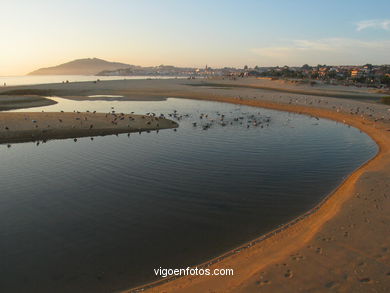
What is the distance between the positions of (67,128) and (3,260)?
23.1 m

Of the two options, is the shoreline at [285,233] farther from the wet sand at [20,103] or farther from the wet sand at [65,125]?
the wet sand at [20,103]

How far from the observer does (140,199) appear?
15.0 meters

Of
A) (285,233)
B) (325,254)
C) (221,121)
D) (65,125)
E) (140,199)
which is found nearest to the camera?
(325,254)

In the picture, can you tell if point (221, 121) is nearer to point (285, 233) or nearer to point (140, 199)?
point (140, 199)

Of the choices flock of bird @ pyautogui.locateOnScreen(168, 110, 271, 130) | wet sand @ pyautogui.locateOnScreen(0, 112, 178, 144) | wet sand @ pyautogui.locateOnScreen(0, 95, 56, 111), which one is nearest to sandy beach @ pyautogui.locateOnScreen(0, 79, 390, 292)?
flock of bird @ pyautogui.locateOnScreen(168, 110, 271, 130)

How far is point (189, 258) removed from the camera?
10430 millimetres

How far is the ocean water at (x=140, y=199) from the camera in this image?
10.1 m

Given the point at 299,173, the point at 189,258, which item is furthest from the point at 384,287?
the point at 299,173

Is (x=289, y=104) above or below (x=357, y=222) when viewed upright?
above

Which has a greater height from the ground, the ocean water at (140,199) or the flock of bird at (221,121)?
the flock of bird at (221,121)

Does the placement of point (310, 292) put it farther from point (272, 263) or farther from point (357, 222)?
point (357, 222)

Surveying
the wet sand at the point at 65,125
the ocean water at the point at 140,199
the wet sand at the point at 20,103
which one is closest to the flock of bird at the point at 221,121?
the wet sand at the point at 65,125

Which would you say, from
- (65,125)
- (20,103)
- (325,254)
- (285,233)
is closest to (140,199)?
(285,233)

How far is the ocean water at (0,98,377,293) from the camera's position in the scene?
10.1 meters
